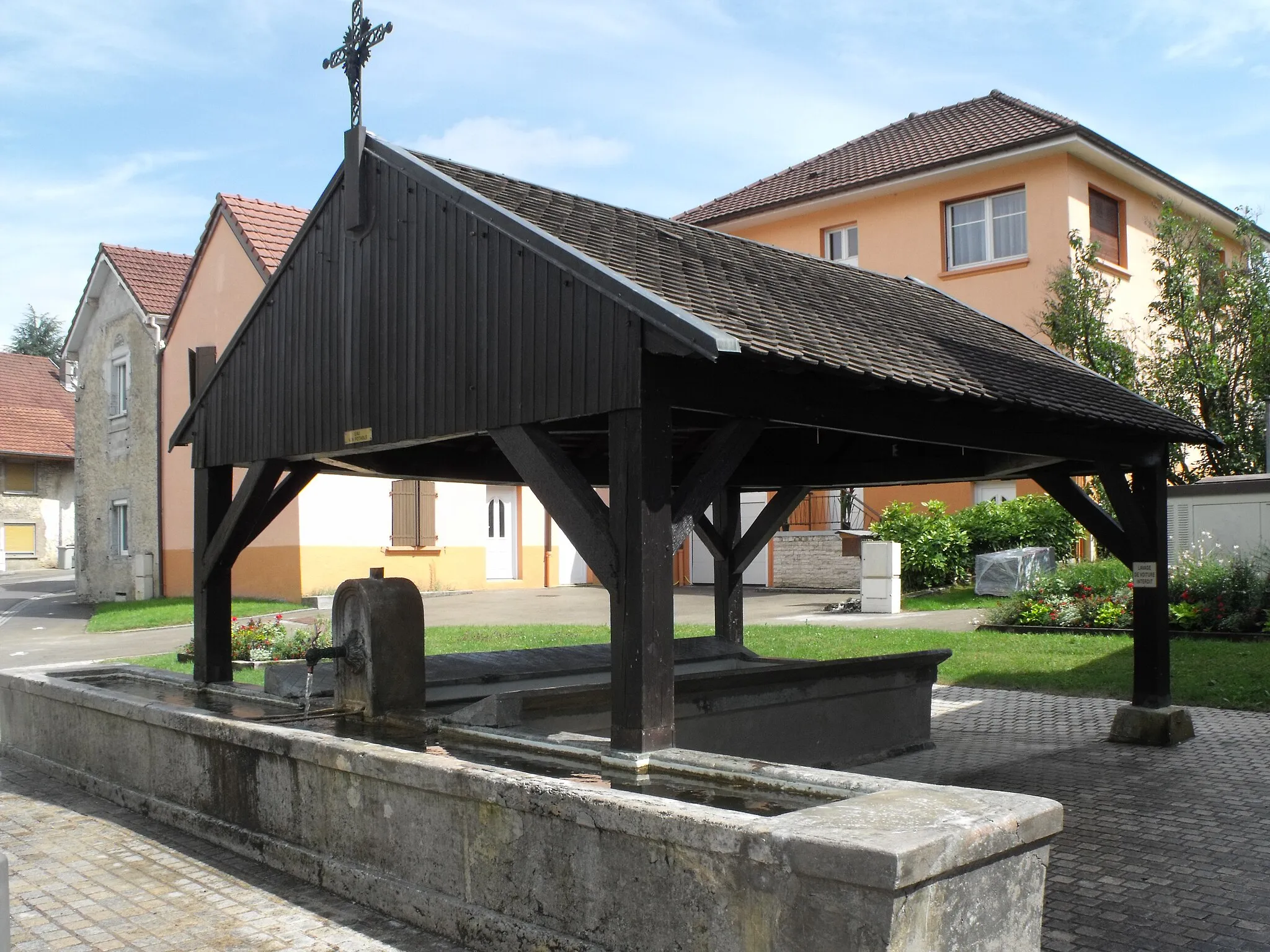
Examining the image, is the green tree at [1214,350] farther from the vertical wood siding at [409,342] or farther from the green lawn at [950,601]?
the vertical wood siding at [409,342]

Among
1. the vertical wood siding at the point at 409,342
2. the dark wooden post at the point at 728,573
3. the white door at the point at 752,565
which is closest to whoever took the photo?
the vertical wood siding at the point at 409,342

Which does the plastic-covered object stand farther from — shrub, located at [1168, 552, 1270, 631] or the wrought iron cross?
the wrought iron cross

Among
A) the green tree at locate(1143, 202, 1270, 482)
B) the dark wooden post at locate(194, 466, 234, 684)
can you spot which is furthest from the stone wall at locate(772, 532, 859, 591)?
the dark wooden post at locate(194, 466, 234, 684)

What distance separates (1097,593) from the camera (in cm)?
1670

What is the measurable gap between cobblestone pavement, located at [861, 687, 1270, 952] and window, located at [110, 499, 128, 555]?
20.3m

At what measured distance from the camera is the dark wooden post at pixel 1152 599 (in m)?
9.68

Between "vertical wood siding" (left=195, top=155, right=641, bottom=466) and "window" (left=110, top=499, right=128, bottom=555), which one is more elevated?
"vertical wood siding" (left=195, top=155, right=641, bottom=466)

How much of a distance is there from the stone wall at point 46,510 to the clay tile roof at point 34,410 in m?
0.76

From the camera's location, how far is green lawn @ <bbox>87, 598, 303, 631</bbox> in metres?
19.9

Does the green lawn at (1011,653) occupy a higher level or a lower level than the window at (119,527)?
lower

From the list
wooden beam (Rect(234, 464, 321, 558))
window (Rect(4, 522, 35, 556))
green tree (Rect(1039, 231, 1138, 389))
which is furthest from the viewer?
window (Rect(4, 522, 35, 556))

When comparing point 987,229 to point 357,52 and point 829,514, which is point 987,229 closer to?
point 829,514

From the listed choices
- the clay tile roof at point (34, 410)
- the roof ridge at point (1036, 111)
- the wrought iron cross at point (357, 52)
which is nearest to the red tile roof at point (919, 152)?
the roof ridge at point (1036, 111)

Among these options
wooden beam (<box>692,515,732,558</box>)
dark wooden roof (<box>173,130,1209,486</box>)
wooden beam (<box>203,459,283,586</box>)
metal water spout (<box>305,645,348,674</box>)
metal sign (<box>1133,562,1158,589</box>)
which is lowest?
metal water spout (<box>305,645,348,674</box>)
